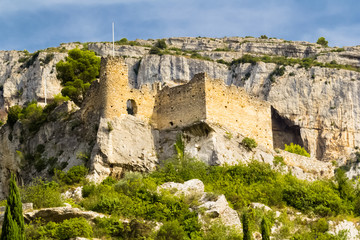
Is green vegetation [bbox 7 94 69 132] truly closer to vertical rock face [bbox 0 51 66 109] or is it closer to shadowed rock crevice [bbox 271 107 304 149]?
vertical rock face [bbox 0 51 66 109]

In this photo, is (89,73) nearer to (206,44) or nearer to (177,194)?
(177,194)

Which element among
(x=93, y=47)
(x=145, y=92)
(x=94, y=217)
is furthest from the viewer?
(x=93, y=47)

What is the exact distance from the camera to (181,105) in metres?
37.4

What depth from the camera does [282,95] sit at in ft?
241

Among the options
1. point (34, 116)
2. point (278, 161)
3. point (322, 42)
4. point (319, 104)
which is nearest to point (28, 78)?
point (319, 104)

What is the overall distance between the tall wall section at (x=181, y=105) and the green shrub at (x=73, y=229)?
11.4 metres

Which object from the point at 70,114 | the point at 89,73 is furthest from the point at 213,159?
the point at 89,73

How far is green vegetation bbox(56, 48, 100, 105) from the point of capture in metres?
45.8

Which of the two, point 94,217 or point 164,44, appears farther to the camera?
point 164,44

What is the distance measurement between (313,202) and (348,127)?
40635 mm

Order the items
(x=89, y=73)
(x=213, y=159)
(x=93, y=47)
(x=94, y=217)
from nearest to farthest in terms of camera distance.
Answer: (x=94, y=217) < (x=213, y=159) < (x=89, y=73) < (x=93, y=47)

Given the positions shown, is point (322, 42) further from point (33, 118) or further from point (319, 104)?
point (33, 118)

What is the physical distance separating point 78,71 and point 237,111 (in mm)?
14125

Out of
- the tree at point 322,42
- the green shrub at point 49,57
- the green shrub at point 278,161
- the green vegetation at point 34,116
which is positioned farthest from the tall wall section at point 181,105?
the tree at point 322,42
